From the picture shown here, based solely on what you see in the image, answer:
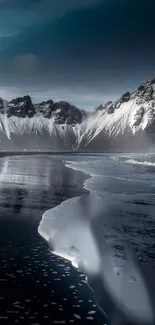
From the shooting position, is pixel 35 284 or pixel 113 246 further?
pixel 113 246

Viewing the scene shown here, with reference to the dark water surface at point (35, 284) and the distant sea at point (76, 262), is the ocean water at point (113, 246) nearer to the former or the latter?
the distant sea at point (76, 262)

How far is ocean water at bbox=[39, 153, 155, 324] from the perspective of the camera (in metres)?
10.4

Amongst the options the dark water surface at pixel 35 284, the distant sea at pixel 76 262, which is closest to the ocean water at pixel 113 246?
the distant sea at pixel 76 262

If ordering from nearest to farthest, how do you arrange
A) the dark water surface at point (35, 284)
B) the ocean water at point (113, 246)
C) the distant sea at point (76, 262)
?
the dark water surface at point (35, 284) → the distant sea at point (76, 262) → the ocean water at point (113, 246)

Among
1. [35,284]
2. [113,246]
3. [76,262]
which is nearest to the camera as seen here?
[35,284]

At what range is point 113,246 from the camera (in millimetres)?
14914

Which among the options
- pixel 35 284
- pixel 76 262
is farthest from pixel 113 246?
pixel 35 284

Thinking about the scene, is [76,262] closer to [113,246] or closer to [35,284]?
[113,246]

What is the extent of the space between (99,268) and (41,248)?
2796 mm

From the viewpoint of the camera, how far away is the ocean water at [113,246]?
10384 millimetres

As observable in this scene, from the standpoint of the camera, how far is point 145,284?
11.4 m

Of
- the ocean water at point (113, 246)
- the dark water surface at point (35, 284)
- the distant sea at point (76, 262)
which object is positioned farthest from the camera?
the ocean water at point (113, 246)

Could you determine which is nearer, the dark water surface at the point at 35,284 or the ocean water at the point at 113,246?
the dark water surface at the point at 35,284

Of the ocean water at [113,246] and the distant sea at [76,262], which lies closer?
the distant sea at [76,262]
